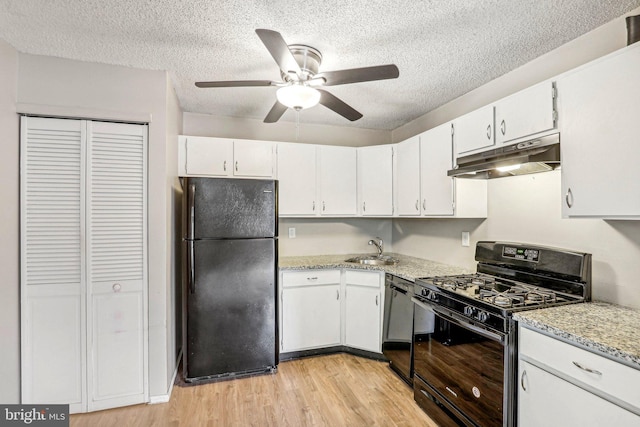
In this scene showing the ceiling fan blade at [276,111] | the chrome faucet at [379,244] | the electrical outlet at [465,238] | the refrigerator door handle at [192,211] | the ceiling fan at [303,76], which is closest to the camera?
the ceiling fan at [303,76]

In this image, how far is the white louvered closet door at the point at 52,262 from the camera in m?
2.05

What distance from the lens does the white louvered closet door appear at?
80.6 inches

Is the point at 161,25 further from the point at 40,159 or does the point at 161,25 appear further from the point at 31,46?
the point at 40,159

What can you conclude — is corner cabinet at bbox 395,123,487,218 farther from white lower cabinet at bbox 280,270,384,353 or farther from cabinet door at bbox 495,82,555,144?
white lower cabinet at bbox 280,270,384,353

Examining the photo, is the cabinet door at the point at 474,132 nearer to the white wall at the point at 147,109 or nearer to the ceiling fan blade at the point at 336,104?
the ceiling fan blade at the point at 336,104

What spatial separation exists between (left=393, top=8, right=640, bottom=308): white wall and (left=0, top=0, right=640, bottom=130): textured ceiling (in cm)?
9

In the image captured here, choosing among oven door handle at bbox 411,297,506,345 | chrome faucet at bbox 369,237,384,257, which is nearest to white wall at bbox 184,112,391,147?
chrome faucet at bbox 369,237,384,257

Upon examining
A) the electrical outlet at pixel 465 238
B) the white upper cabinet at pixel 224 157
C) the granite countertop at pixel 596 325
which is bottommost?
the granite countertop at pixel 596 325

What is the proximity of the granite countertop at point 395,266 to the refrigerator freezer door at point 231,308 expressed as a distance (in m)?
0.33

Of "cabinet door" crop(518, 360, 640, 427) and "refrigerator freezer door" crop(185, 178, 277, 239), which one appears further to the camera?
"refrigerator freezer door" crop(185, 178, 277, 239)

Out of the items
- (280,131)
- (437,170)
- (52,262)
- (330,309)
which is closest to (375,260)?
(330,309)

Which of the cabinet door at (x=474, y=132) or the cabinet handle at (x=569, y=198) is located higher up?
the cabinet door at (x=474, y=132)

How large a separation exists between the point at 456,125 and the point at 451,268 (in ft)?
4.09

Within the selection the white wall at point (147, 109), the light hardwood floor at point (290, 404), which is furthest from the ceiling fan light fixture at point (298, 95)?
the light hardwood floor at point (290, 404)
